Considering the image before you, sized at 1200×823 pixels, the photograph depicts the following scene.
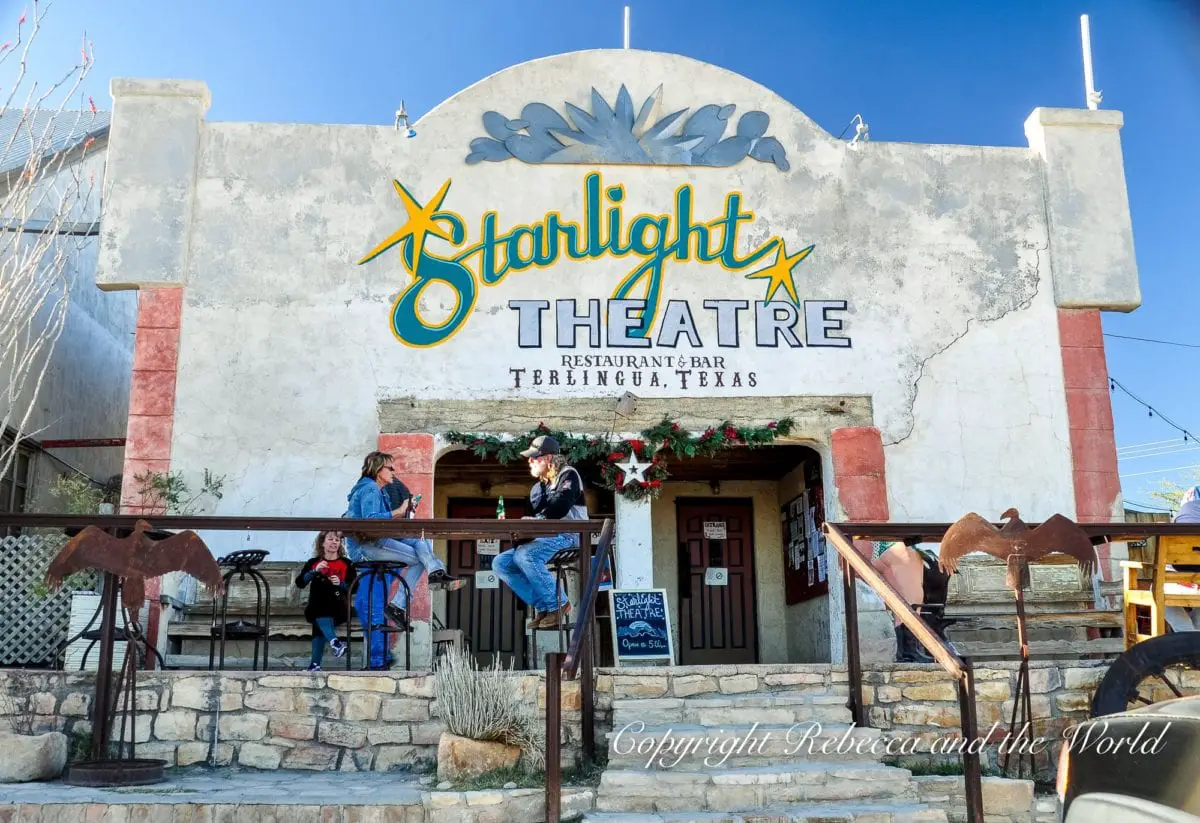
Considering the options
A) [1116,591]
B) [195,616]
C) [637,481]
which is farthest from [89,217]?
[1116,591]

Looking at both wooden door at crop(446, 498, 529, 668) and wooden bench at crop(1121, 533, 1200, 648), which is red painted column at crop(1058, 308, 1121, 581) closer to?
wooden bench at crop(1121, 533, 1200, 648)

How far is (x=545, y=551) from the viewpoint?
7.47 m

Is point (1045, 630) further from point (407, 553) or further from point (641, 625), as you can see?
point (407, 553)

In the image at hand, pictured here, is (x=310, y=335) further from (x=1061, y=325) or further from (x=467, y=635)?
(x=1061, y=325)

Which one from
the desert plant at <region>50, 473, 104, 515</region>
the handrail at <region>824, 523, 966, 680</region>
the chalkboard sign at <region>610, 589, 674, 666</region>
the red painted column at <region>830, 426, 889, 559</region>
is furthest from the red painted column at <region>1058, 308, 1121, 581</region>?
the desert plant at <region>50, 473, 104, 515</region>

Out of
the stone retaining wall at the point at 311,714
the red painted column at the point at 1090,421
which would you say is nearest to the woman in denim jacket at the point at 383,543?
the stone retaining wall at the point at 311,714

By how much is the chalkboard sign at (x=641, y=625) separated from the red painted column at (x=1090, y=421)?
3485 mm

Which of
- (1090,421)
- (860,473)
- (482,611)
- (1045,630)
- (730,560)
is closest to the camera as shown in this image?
(1045,630)

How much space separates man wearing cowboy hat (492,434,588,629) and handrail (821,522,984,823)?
1.62 meters

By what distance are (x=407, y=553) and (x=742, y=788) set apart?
108 inches

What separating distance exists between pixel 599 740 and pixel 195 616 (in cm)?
419

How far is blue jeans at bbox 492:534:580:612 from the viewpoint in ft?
24.3

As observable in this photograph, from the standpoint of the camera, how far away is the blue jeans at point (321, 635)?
24.6 ft

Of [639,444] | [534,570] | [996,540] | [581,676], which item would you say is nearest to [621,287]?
[639,444]
